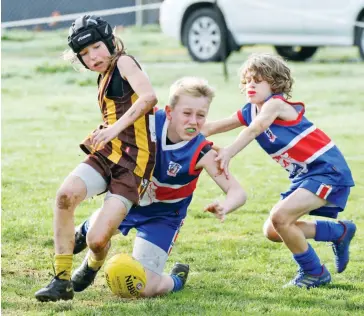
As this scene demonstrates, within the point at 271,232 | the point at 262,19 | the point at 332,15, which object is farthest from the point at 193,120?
the point at 262,19

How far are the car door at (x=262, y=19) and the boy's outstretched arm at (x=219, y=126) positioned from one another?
36.9 ft

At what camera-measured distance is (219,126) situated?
6.13 meters

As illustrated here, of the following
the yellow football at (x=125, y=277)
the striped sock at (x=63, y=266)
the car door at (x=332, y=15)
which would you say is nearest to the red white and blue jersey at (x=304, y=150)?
the yellow football at (x=125, y=277)

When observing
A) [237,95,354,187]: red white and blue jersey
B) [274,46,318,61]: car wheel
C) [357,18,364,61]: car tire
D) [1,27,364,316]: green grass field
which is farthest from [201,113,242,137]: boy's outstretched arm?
[274,46,318,61]: car wheel

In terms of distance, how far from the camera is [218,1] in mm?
17578

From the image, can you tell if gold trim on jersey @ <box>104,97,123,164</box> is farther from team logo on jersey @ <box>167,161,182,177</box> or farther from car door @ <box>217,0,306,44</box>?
car door @ <box>217,0,306,44</box>

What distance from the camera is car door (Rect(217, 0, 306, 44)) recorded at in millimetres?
17266

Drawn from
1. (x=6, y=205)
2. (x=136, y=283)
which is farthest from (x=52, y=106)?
(x=136, y=283)

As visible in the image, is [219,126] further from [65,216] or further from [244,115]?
[65,216]

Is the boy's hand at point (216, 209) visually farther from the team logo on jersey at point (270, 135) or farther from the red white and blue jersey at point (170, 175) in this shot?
the team logo on jersey at point (270, 135)

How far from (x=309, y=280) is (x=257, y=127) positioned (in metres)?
0.87

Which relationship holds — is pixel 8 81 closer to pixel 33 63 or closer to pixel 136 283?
pixel 33 63

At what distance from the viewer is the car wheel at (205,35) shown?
1761 centimetres

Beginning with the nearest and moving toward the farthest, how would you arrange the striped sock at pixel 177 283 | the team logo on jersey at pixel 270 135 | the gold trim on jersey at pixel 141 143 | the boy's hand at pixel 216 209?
the boy's hand at pixel 216 209
the gold trim on jersey at pixel 141 143
the striped sock at pixel 177 283
the team logo on jersey at pixel 270 135
